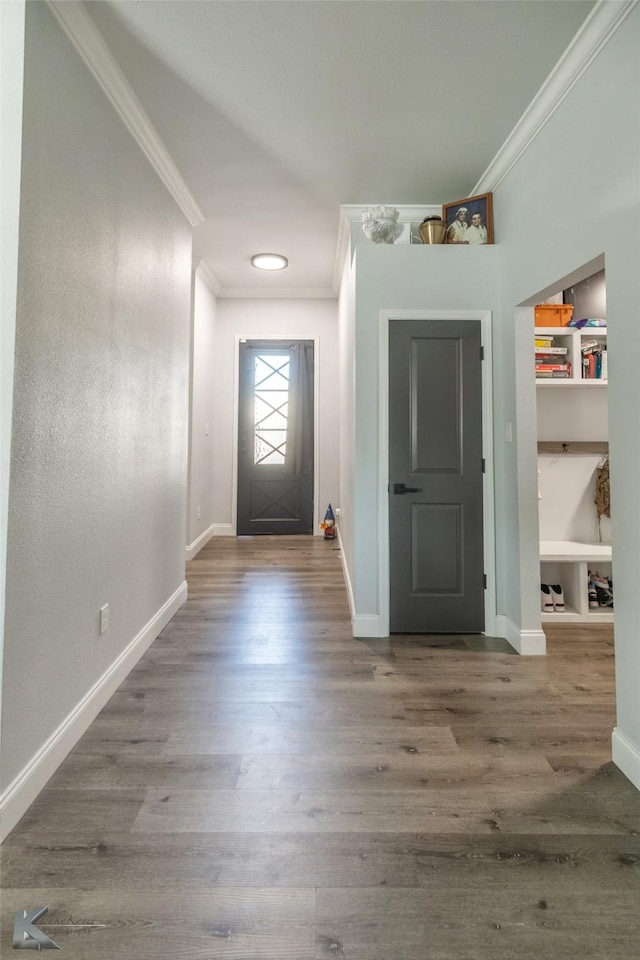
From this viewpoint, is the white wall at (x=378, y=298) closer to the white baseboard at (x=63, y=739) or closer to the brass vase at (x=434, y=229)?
the brass vase at (x=434, y=229)

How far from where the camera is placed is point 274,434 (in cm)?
558

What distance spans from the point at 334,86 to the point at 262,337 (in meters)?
3.51

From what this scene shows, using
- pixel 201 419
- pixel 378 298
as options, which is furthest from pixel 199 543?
pixel 378 298

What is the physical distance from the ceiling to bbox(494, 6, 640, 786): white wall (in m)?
0.26

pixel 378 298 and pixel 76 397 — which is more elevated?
pixel 378 298

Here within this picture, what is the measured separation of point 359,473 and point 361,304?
1.05 m

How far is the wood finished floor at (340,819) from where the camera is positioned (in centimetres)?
106

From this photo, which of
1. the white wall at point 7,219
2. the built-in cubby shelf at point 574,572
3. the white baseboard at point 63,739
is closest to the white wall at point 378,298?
the built-in cubby shelf at point 574,572

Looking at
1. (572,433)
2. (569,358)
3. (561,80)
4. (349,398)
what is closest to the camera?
(561,80)

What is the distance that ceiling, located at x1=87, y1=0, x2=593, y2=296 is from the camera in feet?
5.73

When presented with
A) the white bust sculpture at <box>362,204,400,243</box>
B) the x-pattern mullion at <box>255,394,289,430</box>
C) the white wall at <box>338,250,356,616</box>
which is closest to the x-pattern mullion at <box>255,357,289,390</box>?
the x-pattern mullion at <box>255,394,289,430</box>

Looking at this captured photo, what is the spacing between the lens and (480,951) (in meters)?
1.02

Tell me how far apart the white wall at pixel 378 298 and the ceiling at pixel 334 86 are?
52 centimetres

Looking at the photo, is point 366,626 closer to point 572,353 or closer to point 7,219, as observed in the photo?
point 572,353
